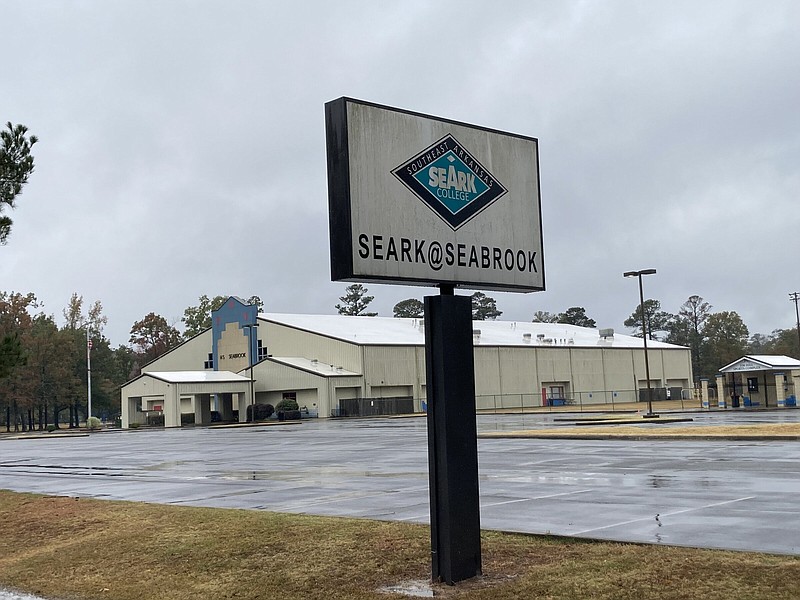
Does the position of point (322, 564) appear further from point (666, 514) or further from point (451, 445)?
point (666, 514)

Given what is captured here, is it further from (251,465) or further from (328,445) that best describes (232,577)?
(328,445)

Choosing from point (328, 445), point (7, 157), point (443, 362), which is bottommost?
point (328, 445)

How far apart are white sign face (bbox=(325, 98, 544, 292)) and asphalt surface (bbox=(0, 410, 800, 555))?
11.1 ft

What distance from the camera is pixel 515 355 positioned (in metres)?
86.4

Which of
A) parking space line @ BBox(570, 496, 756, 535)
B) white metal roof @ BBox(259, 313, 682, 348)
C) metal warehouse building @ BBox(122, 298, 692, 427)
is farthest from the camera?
white metal roof @ BBox(259, 313, 682, 348)

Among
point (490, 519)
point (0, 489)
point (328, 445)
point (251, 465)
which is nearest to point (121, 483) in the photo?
point (0, 489)

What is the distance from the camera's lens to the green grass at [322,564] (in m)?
7.35

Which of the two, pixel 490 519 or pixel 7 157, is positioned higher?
pixel 7 157

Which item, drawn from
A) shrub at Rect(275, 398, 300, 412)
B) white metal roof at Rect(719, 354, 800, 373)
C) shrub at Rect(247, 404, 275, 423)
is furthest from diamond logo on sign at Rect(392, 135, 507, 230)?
shrub at Rect(247, 404, 275, 423)

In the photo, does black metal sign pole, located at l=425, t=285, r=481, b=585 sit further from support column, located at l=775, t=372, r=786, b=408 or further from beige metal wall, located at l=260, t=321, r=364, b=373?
beige metal wall, located at l=260, t=321, r=364, b=373

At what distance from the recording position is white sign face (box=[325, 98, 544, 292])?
8039 mm

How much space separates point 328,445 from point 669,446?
12.3 metres

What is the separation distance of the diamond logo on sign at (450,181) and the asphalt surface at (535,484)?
12.6 ft

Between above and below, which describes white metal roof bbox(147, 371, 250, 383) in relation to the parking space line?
above
